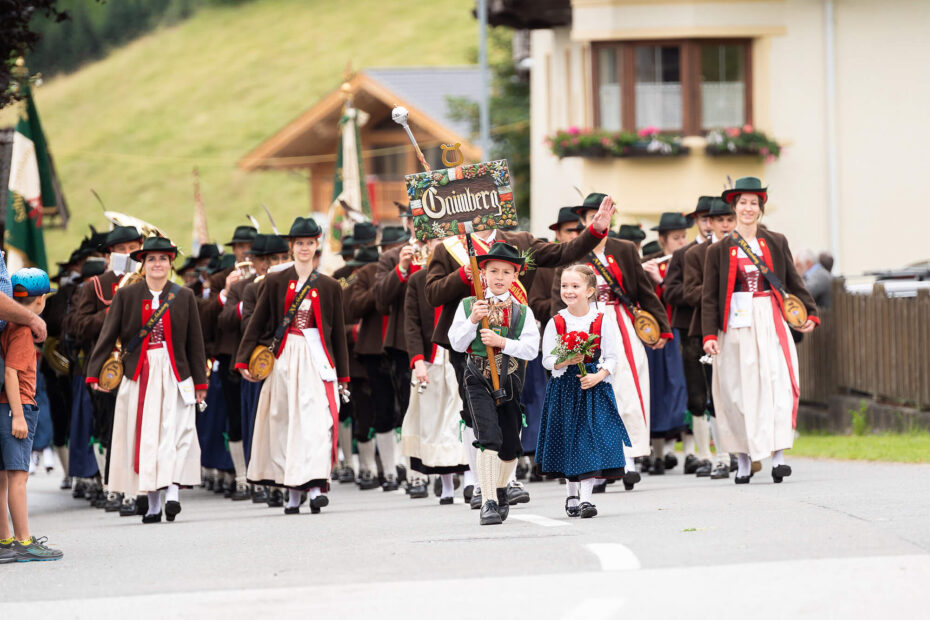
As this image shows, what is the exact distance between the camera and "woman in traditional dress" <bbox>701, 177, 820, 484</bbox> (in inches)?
539

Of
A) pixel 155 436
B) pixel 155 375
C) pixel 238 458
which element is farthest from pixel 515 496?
pixel 238 458

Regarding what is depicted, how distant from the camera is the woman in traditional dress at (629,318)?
557 inches

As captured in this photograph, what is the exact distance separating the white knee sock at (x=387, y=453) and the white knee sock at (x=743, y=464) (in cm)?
382

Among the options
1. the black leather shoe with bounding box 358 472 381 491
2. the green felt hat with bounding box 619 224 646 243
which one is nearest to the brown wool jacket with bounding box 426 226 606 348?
the green felt hat with bounding box 619 224 646 243

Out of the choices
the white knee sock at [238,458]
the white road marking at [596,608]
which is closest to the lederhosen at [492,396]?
the white road marking at [596,608]

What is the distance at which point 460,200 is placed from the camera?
38.1 feet

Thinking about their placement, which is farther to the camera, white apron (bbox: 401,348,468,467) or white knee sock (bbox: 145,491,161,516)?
white apron (bbox: 401,348,468,467)

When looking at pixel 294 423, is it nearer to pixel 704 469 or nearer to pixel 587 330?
pixel 587 330

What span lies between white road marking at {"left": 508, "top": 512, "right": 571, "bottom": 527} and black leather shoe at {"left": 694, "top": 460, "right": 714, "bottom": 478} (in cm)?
358

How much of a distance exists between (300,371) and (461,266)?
84.4 inches

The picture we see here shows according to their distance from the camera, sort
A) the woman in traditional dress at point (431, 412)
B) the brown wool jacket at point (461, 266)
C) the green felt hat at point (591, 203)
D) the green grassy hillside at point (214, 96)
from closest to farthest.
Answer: the brown wool jacket at point (461, 266)
the woman in traditional dress at point (431, 412)
the green felt hat at point (591, 203)
the green grassy hillside at point (214, 96)

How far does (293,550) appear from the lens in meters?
10.3

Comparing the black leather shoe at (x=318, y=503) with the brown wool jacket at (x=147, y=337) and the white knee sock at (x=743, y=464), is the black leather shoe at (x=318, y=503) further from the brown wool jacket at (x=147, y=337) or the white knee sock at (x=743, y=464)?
the white knee sock at (x=743, y=464)

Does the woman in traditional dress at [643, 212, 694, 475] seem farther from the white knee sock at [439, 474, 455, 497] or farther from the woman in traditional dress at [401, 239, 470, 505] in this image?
the white knee sock at [439, 474, 455, 497]
